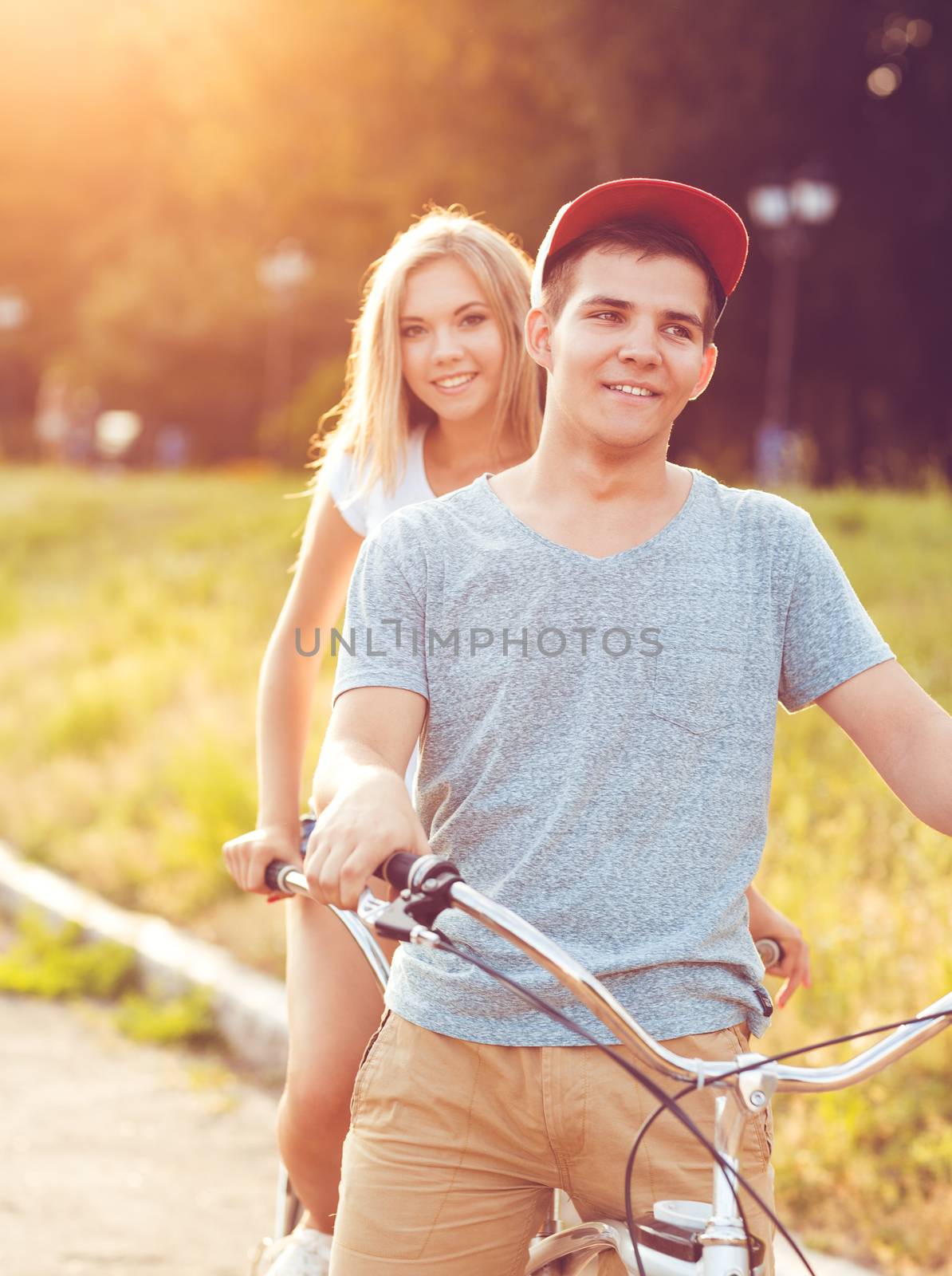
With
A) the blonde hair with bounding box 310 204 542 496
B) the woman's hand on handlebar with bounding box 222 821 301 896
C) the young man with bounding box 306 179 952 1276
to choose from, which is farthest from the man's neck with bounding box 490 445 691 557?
the blonde hair with bounding box 310 204 542 496

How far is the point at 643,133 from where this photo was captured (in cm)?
1966

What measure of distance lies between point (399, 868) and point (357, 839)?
0.28 ft

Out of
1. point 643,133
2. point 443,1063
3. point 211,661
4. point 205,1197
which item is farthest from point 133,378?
point 443,1063

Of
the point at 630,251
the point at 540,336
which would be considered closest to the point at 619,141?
the point at 540,336

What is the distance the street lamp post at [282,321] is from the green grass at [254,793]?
1057 centimetres

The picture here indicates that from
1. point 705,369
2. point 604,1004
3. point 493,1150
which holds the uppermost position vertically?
point 705,369

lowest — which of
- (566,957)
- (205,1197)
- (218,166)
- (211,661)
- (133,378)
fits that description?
(205,1197)

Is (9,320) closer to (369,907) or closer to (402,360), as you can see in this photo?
(402,360)

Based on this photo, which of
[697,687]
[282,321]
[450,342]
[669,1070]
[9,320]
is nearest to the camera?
[669,1070]

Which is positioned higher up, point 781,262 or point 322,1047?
point 781,262

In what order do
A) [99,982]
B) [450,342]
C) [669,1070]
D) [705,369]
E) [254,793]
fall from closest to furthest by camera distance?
[669,1070]
[705,369]
[450,342]
[99,982]
[254,793]

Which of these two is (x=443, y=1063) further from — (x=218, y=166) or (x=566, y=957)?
(x=218, y=166)

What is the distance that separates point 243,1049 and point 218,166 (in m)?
21.4

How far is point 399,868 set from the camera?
1.61 metres
